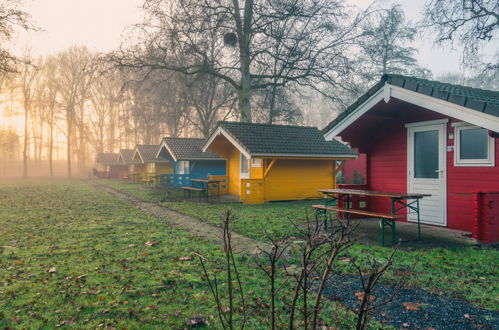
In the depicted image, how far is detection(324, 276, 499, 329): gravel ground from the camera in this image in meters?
3.27

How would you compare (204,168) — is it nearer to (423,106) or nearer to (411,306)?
(423,106)

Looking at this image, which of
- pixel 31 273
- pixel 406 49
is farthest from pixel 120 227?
pixel 406 49

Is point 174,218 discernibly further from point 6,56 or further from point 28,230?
point 6,56

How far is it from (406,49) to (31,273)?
29118mm

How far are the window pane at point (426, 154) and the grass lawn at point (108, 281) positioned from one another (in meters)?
5.51

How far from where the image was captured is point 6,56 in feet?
44.3

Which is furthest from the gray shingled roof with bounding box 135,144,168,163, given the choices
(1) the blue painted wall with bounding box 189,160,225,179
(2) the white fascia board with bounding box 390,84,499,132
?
(2) the white fascia board with bounding box 390,84,499,132

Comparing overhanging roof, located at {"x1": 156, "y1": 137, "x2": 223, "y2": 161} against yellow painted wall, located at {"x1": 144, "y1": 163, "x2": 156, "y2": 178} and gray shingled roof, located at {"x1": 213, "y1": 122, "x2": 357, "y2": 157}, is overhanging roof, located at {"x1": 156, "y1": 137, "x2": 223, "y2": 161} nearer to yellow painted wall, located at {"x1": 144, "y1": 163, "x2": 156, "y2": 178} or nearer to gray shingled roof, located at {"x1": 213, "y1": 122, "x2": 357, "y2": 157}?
yellow painted wall, located at {"x1": 144, "y1": 163, "x2": 156, "y2": 178}

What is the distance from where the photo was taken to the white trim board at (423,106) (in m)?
5.72

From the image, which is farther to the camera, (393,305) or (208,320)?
(393,305)

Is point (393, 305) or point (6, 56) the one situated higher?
point (6, 56)

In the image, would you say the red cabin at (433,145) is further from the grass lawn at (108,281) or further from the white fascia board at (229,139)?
the white fascia board at (229,139)

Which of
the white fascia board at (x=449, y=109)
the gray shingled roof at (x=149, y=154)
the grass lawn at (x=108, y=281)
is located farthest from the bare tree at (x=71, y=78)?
the white fascia board at (x=449, y=109)

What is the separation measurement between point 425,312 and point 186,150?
2122 cm
